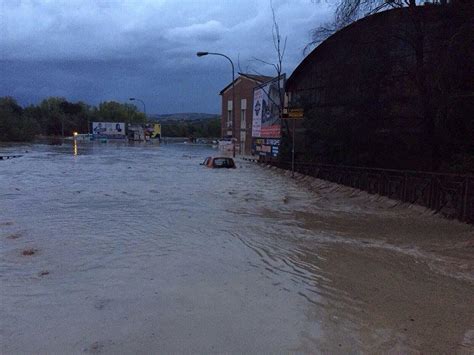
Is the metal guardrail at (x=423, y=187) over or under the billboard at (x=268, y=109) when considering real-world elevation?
under

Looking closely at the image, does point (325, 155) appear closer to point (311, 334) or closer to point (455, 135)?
point (455, 135)

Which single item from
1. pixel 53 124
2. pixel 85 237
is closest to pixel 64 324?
pixel 85 237

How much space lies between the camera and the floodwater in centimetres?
496

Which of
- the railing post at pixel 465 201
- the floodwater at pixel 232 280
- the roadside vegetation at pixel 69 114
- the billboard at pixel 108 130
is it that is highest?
the roadside vegetation at pixel 69 114

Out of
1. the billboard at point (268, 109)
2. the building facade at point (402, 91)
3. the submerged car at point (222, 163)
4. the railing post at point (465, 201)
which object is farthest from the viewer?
the billboard at point (268, 109)

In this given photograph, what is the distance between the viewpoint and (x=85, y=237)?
32.7ft

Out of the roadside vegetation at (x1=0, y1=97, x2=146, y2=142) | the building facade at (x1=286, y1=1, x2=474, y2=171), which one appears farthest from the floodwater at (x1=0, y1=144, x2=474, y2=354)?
the roadside vegetation at (x1=0, y1=97, x2=146, y2=142)

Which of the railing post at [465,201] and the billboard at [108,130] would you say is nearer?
the railing post at [465,201]

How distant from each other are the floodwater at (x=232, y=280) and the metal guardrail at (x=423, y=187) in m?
0.45

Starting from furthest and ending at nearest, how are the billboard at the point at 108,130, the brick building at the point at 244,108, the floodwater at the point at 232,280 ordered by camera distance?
the billboard at the point at 108,130 → the brick building at the point at 244,108 → the floodwater at the point at 232,280

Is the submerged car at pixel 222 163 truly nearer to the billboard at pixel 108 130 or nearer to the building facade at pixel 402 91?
the building facade at pixel 402 91

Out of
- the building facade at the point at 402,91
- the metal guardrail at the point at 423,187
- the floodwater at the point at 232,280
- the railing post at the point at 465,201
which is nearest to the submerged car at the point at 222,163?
the building facade at the point at 402,91

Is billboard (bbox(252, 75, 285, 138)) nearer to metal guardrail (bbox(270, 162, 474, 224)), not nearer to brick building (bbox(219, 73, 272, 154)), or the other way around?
brick building (bbox(219, 73, 272, 154))

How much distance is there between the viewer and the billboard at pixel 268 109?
113ft
